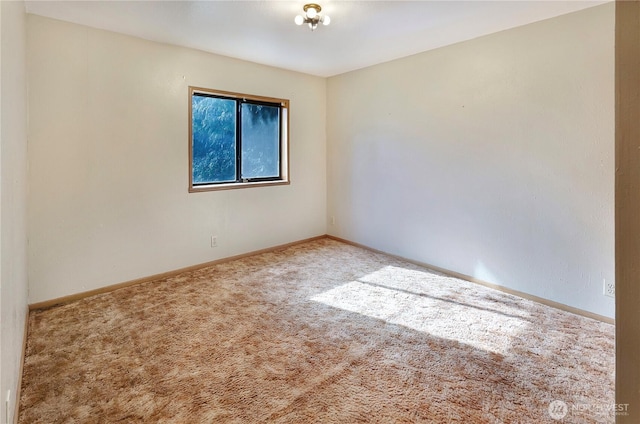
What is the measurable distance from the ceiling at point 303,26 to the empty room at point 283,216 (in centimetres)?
3

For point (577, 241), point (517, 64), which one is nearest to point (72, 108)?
point (517, 64)

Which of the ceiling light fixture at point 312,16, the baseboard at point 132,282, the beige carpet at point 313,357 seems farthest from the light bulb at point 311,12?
the baseboard at point 132,282

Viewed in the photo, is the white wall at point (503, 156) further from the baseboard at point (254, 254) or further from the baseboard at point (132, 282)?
the baseboard at point (132, 282)

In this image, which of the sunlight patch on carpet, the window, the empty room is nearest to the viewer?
the empty room

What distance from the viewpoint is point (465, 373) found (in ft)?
6.70

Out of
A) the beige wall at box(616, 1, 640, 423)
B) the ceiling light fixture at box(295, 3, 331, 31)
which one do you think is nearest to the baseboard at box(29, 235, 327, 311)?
the ceiling light fixture at box(295, 3, 331, 31)

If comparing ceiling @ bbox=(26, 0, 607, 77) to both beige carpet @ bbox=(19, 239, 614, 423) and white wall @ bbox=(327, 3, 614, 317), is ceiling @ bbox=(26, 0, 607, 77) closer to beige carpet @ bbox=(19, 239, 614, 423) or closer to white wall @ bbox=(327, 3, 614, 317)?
white wall @ bbox=(327, 3, 614, 317)

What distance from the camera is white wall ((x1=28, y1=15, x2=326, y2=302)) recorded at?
2.89m

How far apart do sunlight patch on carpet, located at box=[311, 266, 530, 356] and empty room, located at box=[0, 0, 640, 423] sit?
27 millimetres

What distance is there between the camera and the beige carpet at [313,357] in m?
1.75

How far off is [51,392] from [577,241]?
3.77 meters

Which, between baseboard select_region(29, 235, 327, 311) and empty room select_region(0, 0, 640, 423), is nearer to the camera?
empty room select_region(0, 0, 640, 423)

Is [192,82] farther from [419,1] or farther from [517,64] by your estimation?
[517,64]

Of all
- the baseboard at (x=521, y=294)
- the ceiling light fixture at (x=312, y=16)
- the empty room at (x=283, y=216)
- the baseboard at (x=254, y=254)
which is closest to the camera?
the empty room at (x=283, y=216)
